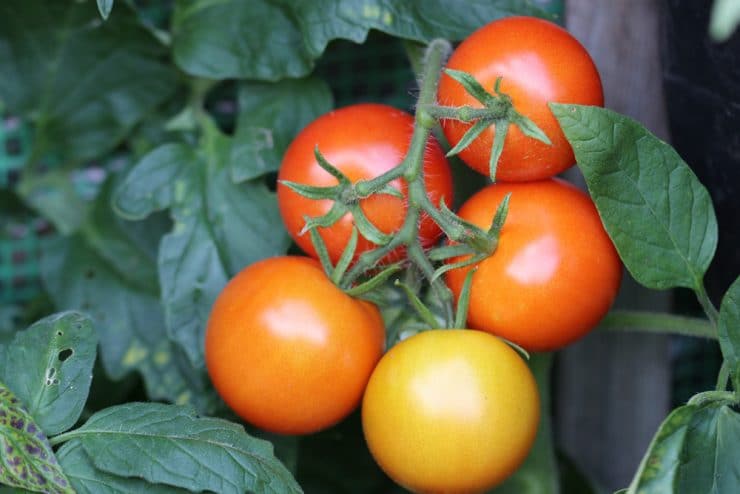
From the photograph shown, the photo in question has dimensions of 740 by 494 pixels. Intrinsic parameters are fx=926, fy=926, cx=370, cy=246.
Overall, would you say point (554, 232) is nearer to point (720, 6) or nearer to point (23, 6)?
point (720, 6)

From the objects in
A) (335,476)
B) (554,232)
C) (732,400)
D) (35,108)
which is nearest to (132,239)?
(35,108)

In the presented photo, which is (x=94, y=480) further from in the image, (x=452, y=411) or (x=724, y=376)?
(x=724, y=376)

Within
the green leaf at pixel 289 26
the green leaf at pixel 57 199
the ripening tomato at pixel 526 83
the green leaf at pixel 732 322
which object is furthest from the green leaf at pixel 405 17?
the green leaf at pixel 57 199

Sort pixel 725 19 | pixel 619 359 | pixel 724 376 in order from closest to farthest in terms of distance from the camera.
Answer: pixel 725 19
pixel 724 376
pixel 619 359

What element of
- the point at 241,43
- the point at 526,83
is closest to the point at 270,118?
the point at 241,43

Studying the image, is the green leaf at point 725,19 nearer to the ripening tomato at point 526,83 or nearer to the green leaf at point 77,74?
the ripening tomato at point 526,83
